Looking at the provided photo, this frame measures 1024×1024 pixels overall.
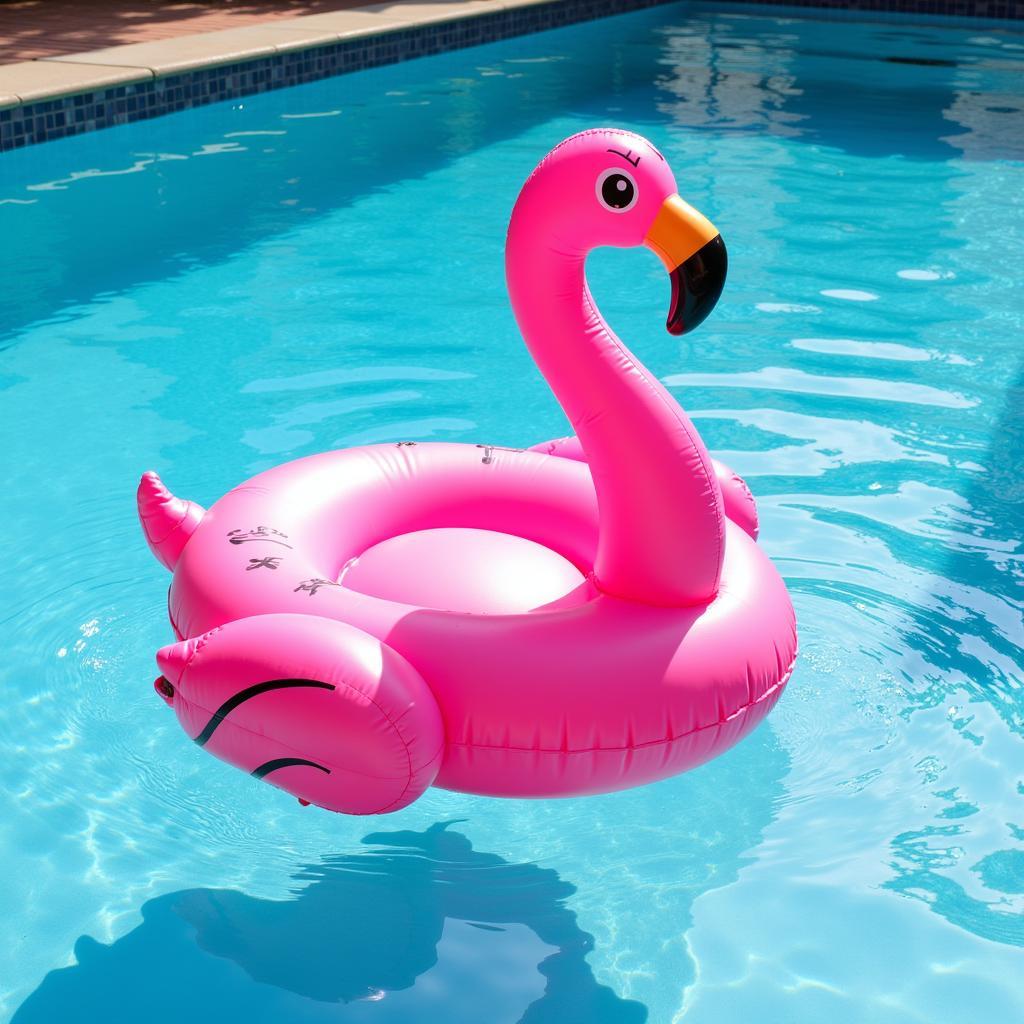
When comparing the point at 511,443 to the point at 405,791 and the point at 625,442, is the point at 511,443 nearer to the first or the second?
the point at 625,442

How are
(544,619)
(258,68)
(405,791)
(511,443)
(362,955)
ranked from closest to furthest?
(405,791) → (544,619) → (362,955) → (511,443) → (258,68)

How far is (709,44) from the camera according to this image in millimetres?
10922

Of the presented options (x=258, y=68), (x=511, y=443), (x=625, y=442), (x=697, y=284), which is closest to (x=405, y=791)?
(x=625, y=442)

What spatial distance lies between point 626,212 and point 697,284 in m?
0.17

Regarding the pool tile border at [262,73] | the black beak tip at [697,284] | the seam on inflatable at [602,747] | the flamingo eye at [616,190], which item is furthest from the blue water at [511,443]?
the flamingo eye at [616,190]

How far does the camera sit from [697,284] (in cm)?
213

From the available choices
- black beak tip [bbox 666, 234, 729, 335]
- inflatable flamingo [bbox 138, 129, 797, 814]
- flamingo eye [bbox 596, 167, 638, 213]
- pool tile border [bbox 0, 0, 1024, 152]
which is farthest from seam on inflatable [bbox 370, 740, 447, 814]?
pool tile border [bbox 0, 0, 1024, 152]

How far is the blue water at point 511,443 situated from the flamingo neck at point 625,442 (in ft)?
2.12

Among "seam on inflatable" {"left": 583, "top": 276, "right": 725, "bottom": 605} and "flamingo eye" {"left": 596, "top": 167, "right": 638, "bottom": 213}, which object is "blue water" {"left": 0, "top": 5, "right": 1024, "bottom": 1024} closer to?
"seam on inflatable" {"left": 583, "top": 276, "right": 725, "bottom": 605}

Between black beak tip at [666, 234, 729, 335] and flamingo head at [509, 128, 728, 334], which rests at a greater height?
flamingo head at [509, 128, 728, 334]

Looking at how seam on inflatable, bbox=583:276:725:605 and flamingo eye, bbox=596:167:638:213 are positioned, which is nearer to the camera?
flamingo eye, bbox=596:167:638:213

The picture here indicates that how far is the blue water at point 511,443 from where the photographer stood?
2.40m

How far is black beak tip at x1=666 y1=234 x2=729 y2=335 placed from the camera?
2127 millimetres

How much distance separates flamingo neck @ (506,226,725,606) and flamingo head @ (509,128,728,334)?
5 centimetres
